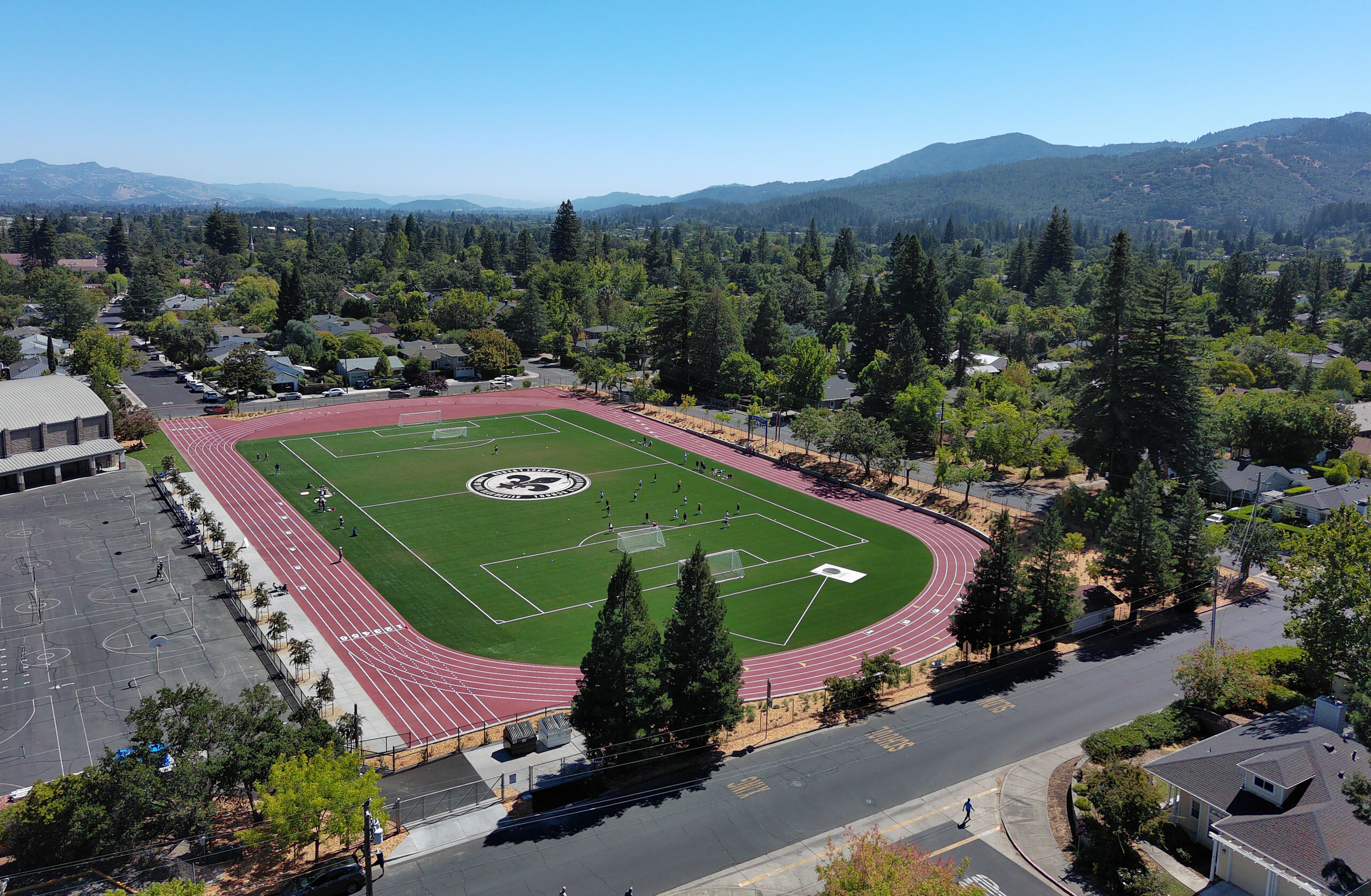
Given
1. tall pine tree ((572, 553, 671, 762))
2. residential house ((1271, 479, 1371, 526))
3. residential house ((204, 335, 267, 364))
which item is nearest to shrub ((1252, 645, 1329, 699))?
residential house ((1271, 479, 1371, 526))

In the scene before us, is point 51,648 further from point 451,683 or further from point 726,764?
point 726,764

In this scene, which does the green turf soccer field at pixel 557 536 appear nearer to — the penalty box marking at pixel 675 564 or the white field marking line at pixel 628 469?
the penalty box marking at pixel 675 564

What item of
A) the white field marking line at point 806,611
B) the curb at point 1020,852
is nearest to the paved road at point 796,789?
the curb at point 1020,852

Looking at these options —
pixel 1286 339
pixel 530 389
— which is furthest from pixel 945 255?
pixel 530 389

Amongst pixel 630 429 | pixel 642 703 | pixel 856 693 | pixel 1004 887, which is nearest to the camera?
pixel 1004 887

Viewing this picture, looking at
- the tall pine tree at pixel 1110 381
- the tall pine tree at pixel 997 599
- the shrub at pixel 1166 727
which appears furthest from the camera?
the tall pine tree at pixel 1110 381

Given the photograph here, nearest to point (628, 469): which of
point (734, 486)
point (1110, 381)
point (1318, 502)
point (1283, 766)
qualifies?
point (734, 486)
